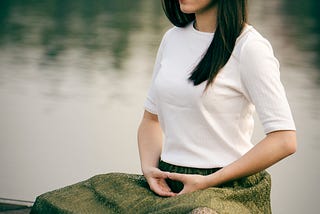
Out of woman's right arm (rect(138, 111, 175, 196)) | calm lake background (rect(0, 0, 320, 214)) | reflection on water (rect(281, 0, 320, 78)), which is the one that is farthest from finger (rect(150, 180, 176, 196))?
reflection on water (rect(281, 0, 320, 78))

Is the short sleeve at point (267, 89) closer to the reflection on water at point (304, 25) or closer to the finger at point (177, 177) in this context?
the finger at point (177, 177)

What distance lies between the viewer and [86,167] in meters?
3.86

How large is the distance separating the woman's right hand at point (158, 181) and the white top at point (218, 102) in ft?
0.12

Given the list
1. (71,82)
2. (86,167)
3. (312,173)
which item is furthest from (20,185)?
(71,82)

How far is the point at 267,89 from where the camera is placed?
183cm

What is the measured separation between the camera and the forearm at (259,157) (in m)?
1.84

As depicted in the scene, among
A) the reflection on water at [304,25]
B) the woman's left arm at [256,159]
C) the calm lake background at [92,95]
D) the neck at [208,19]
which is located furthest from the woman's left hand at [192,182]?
the reflection on water at [304,25]

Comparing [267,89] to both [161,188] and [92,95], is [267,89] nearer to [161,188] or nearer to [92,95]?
[161,188]

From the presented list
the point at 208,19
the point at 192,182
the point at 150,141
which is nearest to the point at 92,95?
the point at 150,141

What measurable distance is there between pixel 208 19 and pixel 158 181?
0.34 meters

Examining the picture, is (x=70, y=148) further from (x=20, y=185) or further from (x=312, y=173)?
(x=312, y=173)

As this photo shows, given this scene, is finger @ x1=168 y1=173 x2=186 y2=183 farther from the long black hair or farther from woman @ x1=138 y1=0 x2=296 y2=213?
the long black hair

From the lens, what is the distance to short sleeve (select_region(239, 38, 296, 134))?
1829 mm

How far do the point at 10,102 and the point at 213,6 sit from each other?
3027 millimetres
